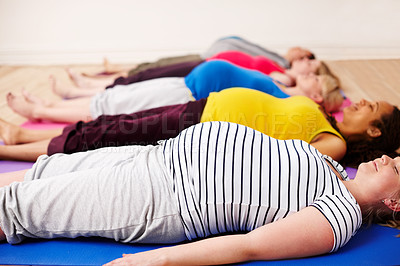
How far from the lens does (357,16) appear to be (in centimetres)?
325

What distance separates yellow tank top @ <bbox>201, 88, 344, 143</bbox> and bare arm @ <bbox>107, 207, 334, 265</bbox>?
608 mm

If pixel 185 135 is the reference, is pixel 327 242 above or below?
below

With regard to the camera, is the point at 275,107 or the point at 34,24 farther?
the point at 34,24

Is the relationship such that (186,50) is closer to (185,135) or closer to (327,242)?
(185,135)

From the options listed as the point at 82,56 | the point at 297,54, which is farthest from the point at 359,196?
the point at 82,56

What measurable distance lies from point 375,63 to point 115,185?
1668 millimetres

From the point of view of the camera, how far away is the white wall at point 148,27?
3.84 metres

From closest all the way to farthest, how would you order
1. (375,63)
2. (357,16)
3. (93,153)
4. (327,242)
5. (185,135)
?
1. (327,242)
2. (185,135)
3. (93,153)
4. (375,63)
5. (357,16)

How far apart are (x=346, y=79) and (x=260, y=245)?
228 cm

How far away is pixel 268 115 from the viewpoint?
70.0 inches

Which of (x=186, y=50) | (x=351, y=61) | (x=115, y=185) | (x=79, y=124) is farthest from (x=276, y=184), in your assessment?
(x=186, y=50)

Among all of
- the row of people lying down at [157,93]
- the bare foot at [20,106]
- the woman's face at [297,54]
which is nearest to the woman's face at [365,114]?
the row of people lying down at [157,93]

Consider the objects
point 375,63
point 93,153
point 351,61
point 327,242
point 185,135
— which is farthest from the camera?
point 351,61

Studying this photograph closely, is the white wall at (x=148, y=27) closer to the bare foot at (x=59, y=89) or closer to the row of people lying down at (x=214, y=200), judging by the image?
the bare foot at (x=59, y=89)
